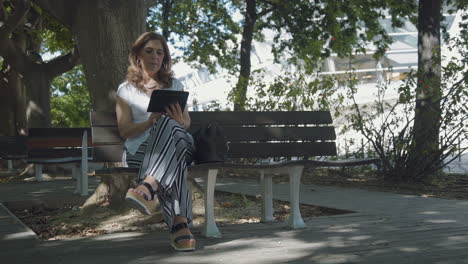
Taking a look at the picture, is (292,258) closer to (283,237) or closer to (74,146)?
(283,237)

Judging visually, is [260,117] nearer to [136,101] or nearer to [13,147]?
[136,101]

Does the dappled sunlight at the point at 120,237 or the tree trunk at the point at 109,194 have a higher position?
the tree trunk at the point at 109,194

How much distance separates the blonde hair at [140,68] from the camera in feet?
15.1

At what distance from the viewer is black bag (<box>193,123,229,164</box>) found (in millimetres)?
4152

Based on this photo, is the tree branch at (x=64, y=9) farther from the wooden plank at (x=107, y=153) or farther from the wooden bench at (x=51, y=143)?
the wooden bench at (x=51, y=143)

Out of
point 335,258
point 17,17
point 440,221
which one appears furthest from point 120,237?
point 17,17

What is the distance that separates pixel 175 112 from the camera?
417 cm

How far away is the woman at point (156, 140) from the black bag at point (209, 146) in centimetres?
9

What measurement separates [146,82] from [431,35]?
7078 mm

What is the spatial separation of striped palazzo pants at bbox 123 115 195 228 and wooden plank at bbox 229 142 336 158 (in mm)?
1315

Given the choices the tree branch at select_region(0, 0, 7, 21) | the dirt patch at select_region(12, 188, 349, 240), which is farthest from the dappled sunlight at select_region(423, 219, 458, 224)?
the tree branch at select_region(0, 0, 7, 21)

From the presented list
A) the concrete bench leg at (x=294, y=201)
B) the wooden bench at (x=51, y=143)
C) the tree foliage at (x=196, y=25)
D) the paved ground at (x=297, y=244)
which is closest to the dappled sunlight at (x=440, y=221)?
the paved ground at (x=297, y=244)

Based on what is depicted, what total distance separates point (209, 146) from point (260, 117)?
143cm

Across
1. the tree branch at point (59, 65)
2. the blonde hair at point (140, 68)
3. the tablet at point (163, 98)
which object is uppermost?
the tree branch at point (59, 65)
